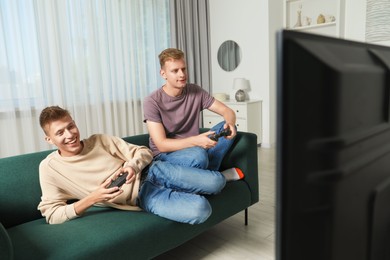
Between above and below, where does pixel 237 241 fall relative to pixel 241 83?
below

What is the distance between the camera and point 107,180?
1335 mm

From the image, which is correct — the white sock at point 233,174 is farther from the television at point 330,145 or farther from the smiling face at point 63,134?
the television at point 330,145

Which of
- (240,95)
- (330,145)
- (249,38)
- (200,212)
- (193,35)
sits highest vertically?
(193,35)

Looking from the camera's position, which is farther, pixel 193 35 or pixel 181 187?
pixel 193 35

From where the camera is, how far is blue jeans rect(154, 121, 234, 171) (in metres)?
1.59

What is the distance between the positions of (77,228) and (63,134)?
0.42 meters

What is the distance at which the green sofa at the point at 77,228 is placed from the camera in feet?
3.73

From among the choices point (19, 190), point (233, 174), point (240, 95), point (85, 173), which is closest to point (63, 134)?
point (85, 173)

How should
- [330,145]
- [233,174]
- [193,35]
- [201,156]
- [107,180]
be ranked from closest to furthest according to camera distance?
[330,145] → [107,180] → [201,156] → [233,174] → [193,35]

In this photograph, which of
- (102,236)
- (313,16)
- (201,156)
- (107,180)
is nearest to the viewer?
(102,236)

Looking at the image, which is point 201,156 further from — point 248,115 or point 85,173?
point 248,115

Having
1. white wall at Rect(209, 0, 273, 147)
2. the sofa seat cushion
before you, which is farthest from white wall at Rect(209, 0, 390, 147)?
the sofa seat cushion

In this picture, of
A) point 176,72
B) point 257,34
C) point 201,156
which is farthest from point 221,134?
point 257,34

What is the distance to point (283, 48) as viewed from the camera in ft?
0.84
